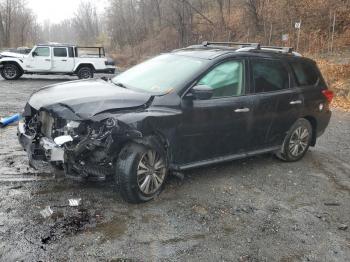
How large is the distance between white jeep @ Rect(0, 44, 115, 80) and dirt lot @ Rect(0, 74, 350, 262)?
13.1 meters

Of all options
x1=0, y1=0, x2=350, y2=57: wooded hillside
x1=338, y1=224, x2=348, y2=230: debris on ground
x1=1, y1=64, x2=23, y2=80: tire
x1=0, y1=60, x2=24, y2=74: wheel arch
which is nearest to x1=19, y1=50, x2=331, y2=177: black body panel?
x1=338, y1=224, x2=348, y2=230: debris on ground

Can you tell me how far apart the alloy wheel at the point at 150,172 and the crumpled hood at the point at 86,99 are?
607mm

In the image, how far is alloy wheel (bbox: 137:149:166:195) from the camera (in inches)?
180

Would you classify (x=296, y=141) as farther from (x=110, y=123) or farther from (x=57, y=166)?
(x=57, y=166)

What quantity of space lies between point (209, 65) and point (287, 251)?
8.01ft

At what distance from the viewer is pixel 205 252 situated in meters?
3.78

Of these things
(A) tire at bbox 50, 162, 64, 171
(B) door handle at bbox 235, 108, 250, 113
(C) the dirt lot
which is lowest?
(C) the dirt lot

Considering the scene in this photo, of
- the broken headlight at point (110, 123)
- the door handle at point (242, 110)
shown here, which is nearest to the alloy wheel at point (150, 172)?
the broken headlight at point (110, 123)

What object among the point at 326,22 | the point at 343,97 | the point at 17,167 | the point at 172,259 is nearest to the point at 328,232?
the point at 172,259

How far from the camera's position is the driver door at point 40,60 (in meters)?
18.3

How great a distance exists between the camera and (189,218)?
4422 mm

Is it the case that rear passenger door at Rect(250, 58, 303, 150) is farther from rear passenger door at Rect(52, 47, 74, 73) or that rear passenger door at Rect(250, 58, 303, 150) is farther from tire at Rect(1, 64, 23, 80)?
tire at Rect(1, 64, 23, 80)

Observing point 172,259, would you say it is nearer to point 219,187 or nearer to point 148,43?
point 219,187

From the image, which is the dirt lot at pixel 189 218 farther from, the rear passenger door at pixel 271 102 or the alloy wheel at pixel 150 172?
the rear passenger door at pixel 271 102
